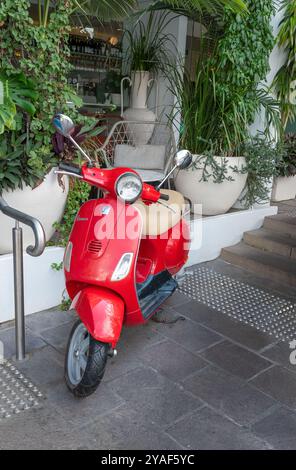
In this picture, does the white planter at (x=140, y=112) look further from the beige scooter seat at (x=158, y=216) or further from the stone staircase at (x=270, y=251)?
the beige scooter seat at (x=158, y=216)

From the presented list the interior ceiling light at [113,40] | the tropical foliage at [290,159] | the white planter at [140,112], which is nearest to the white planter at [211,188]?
the white planter at [140,112]

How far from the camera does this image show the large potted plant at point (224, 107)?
13.3 feet

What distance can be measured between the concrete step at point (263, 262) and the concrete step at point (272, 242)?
0.16 ft

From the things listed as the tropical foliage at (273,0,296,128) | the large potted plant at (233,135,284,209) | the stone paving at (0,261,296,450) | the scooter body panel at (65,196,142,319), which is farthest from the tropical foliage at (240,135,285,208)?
the scooter body panel at (65,196,142,319)

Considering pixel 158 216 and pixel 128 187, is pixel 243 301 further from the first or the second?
pixel 128 187

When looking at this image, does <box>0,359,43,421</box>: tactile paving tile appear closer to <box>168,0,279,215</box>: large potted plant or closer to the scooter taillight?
the scooter taillight

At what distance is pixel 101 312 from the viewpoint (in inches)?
86.6

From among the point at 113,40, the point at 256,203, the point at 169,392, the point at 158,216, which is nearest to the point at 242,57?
the point at 256,203

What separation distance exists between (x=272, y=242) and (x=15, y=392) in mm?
2784

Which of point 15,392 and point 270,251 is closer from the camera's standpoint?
point 15,392

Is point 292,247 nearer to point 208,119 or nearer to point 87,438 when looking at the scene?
point 208,119

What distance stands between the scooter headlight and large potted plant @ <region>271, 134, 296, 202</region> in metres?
3.61

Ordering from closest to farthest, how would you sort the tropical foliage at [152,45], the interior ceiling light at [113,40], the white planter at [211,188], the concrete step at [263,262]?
the concrete step at [263,262] < the white planter at [211,188] < the tropical foliage at [152,45] < the interior ceiling light at [113,40]
